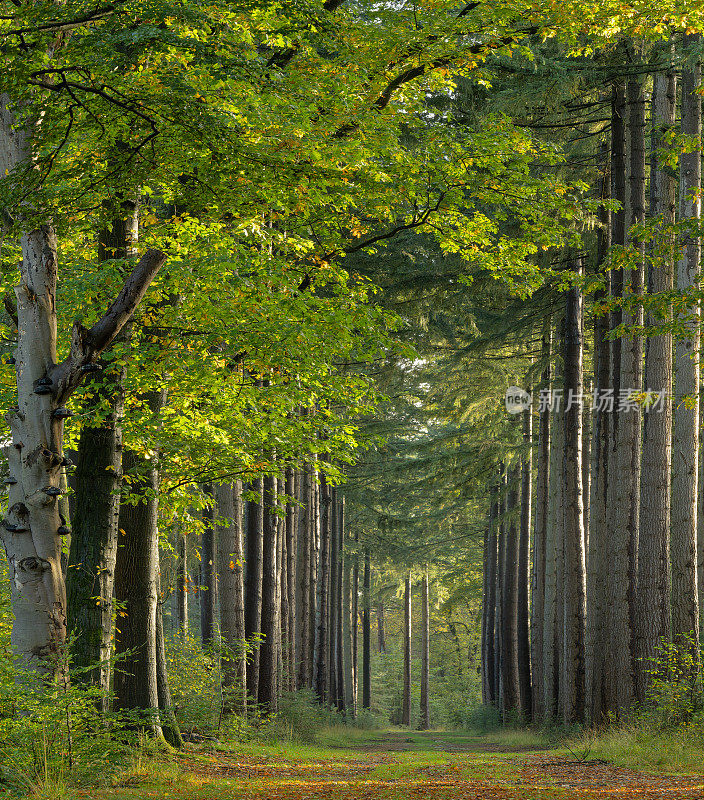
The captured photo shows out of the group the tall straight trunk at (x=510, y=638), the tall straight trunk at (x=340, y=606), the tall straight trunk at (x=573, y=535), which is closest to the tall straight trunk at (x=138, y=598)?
the tall straight trunk at (x=573, y=535)

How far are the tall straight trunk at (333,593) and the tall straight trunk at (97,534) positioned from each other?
66.4 ft

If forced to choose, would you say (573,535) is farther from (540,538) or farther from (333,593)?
(333,593)

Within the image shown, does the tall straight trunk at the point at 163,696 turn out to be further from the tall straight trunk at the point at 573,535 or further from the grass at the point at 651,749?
the tall straight trunk at the point at 573,535

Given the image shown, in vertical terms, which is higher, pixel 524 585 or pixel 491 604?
pixel 524 585

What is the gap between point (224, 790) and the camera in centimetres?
736

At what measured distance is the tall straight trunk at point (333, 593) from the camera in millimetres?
29359

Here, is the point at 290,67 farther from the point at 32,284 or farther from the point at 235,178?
the point at 32,284

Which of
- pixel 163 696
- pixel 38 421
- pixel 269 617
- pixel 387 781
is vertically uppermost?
pixel 38 421

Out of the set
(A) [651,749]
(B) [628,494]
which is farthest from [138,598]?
(B) [628,494]

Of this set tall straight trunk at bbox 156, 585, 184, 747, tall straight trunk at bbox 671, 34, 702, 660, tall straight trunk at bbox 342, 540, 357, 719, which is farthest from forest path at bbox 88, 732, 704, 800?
tall straight trunk at bbox 342, 540, 357, 719

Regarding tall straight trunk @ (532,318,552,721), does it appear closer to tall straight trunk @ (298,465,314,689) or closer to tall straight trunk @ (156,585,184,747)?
tall straight trunk @ (298,465,314,689)

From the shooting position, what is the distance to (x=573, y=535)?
16.3 m

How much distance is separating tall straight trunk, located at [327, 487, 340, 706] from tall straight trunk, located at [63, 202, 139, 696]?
20.2 m

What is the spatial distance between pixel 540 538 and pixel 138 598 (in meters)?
14.2
